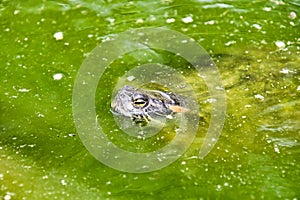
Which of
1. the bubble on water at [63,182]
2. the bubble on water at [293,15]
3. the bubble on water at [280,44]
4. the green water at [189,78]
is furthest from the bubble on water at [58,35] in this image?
the bubble on water at [293,15]

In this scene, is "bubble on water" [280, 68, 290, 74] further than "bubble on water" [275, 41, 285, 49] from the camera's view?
No

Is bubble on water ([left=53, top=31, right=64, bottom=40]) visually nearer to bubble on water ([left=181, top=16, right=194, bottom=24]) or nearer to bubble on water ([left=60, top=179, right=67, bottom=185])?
bubble on water ([left=181, top=16, right=194, bottom=24])

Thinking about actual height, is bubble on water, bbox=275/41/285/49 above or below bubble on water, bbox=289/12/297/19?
below

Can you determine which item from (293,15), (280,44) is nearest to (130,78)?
(280,44)

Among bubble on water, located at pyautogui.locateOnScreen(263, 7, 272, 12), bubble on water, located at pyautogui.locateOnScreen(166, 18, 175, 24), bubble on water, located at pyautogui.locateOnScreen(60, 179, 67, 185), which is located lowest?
bubble on water, located at pyautogui.locateOnScreen(60, 179, 67, 185)

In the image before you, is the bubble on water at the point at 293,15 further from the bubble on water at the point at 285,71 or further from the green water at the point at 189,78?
the bubble on water at the point at 285,71

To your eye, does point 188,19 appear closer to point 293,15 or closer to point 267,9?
point 267,9

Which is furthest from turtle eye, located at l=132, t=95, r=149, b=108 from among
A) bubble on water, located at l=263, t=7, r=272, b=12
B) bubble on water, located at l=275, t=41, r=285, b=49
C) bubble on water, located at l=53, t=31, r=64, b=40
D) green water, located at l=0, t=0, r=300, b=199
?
bubble on water, located at l=263, t=7, r=272, b=12
